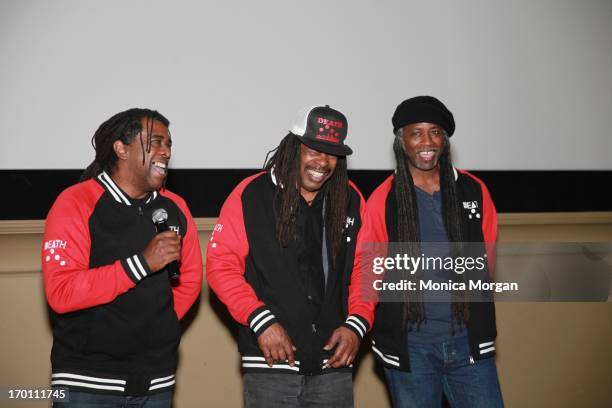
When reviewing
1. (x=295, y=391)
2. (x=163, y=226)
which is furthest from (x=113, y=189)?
(x=295, y=391)

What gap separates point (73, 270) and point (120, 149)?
47 cm

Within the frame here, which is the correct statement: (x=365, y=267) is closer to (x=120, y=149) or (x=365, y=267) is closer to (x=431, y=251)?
(x=431, y=251)

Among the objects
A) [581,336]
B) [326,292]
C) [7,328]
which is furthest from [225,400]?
[581,336]

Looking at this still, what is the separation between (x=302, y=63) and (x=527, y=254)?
1685mm

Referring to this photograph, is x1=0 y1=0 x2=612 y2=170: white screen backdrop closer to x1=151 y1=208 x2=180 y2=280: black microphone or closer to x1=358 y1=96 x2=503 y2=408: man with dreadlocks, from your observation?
x1=358 y1=96 x2=503 y2=408: man with dreadlocks

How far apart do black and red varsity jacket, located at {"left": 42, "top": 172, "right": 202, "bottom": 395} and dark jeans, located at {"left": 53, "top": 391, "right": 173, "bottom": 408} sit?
2 centimetres

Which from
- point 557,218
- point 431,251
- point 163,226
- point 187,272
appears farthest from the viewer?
point 557,218

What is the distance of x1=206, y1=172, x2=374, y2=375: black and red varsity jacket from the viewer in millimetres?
2188

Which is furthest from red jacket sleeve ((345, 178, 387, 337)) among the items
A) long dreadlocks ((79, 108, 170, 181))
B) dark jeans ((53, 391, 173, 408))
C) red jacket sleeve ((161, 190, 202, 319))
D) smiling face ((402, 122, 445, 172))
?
long dreadlocks ((79, 108, 170, 181))

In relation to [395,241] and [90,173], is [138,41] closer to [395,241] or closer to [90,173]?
[90,173]

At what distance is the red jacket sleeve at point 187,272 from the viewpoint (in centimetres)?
234

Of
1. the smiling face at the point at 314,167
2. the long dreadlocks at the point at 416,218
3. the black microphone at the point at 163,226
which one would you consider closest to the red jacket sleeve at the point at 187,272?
the black microphone at the point at 163,226

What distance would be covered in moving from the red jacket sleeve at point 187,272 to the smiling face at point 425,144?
909 mm

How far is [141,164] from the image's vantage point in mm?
2223
